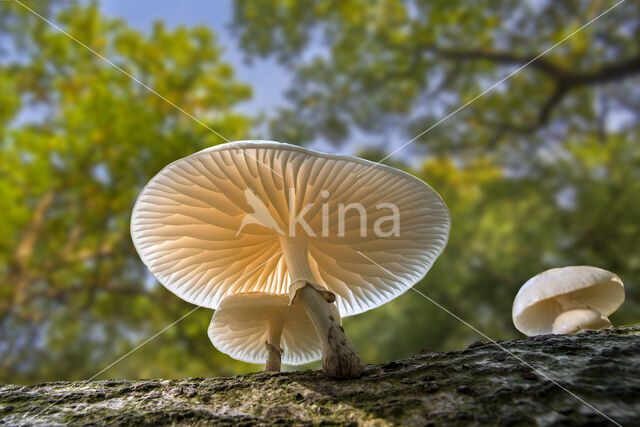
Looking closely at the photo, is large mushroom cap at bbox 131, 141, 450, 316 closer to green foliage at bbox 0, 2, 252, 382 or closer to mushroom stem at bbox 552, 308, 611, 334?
mushroom stem at bbox 552, 308, 611, 334

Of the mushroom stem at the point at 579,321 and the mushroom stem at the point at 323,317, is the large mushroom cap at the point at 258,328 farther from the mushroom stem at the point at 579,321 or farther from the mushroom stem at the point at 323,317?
the mushroom stem at the point at 579,321

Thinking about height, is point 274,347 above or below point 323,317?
below

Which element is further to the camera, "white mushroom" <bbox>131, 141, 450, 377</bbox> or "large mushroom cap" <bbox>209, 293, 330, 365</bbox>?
"large mushroom cap" <bbox>209, 293, 330, 365</bbox>

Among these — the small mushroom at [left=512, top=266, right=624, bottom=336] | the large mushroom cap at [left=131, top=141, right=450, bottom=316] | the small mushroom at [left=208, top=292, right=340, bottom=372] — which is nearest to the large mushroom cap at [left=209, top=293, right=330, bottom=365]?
the small mushroom at [left=208, top=292, right=340, bottom=372]

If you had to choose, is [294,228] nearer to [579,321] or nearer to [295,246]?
[295,246]

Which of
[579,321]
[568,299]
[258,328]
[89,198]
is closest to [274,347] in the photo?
[258,328]

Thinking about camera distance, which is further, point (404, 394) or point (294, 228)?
point (294, 228)
